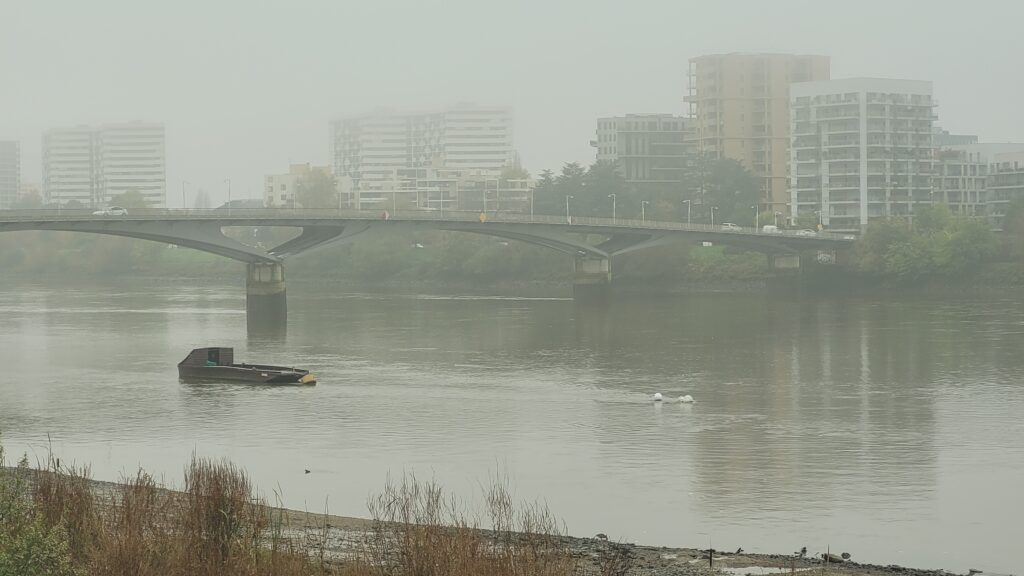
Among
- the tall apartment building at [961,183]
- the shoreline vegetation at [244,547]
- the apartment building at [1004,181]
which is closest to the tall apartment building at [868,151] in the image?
the tall apartment building at [961,183]

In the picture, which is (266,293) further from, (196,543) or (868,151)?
(868,151)

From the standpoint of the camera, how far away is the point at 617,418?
37281mm

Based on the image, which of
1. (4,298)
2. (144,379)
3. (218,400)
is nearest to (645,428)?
(218,400)

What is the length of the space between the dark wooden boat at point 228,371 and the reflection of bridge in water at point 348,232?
26.7 m

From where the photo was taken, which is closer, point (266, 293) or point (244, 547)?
point (244, 547)

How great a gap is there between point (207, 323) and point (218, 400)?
1360 inches

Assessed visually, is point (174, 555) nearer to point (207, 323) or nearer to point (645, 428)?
point (645, 428)

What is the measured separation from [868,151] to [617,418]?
11654 cm

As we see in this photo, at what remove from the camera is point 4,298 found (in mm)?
103125

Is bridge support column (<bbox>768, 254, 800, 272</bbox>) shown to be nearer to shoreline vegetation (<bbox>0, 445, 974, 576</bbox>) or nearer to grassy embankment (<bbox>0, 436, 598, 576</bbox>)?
shoreline vegetation (<bbox>0, 445, 974, 576</bbox>)

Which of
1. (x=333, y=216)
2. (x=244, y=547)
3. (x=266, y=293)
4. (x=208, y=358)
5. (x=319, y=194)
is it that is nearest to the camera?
(x=244, y=547)

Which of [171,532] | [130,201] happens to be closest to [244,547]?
[171,532]

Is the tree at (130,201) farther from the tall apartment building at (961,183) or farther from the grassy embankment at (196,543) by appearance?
the grassy embankment at (196,543)

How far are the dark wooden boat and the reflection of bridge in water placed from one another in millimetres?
26700
